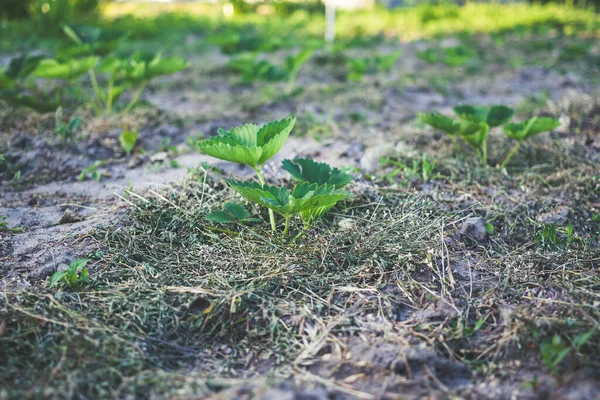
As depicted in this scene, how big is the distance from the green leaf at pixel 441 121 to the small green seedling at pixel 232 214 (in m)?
0.94

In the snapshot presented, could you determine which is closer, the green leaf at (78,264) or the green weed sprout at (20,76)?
the green leaf at (78,264)

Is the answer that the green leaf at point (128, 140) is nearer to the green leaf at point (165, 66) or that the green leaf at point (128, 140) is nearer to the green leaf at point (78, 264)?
the green leaf at point (165, 66)

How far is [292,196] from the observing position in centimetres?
161

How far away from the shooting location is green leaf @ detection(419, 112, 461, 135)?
2.25m

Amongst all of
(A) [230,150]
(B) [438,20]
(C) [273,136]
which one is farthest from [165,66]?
(B) [438,20]

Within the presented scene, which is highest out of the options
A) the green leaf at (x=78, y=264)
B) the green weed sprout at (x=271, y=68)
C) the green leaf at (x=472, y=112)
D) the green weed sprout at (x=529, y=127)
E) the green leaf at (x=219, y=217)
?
the green weed sprout at (x=271, y=68)

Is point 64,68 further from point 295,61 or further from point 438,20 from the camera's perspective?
point 438,20

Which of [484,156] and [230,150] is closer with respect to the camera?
[230,150]

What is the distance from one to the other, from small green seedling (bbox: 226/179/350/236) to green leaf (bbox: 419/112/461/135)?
2.65ft

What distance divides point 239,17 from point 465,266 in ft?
27.7

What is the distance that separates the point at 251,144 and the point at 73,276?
2.34 feet

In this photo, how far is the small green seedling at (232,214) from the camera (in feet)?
5.88

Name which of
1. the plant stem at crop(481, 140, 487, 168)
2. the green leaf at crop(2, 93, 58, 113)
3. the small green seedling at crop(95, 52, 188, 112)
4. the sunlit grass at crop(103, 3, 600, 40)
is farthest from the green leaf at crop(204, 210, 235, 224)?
the sunlit grass at crop(103, 3, 600, 40)

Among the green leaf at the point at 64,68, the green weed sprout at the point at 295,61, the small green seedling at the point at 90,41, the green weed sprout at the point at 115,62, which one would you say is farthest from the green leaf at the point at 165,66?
the green weed sprout at the point at 295,61
